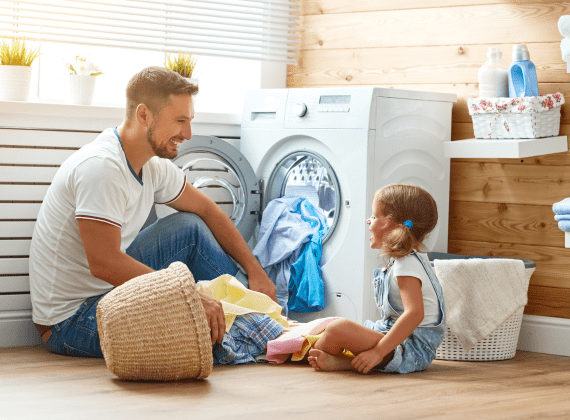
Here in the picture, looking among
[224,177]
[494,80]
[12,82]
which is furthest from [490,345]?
[12,82]

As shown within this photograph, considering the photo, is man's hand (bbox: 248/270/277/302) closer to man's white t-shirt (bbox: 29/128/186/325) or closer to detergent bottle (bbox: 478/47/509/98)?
man's white t-shirt (bbox: 29/128/186/325)

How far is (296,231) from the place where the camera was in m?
2.89

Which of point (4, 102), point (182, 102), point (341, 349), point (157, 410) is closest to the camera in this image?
point (157, 410)

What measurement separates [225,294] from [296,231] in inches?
19.8

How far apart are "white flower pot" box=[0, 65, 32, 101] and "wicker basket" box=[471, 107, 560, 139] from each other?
1.60 meters

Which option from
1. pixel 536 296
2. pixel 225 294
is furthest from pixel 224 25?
pixel 536 296

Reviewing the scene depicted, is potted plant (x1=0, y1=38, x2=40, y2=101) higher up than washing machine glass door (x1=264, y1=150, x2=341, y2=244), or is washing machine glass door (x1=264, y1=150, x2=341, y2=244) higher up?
potted plant (x1=0, y1=38, x2=40, y2=101)

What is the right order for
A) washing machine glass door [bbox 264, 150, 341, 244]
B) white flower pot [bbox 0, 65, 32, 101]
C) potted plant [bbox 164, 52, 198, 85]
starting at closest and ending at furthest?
white flower pot [bbox 0, 65, 32, 101]
washing machine glass door [bbox 264, 150, 341, 244]
potted plant [bbox 164, 52, 198, 85]

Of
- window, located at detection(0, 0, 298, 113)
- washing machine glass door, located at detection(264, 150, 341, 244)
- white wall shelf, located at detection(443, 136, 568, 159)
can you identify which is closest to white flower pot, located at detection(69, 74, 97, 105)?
window, located at detection(0, 0, 298, 113)

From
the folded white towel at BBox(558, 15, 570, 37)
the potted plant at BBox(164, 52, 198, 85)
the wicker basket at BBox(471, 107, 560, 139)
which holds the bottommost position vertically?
the wicker basket at BBox(471, 107, 560, 139)

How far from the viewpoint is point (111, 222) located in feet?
7.30

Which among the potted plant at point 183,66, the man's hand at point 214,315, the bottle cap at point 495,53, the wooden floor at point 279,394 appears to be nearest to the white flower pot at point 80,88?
the potted plant at point 183,66

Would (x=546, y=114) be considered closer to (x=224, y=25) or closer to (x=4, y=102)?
(x=224, y=25)

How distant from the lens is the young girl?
2188 mm
